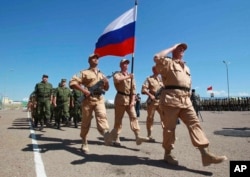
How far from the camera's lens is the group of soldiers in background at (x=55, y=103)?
1414 centimetres

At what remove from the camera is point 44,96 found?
554 inches

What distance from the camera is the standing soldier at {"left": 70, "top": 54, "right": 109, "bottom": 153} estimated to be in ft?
24.1

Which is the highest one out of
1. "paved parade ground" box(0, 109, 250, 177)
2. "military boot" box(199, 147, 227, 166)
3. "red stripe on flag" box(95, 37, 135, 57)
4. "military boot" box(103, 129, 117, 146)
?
"red stripe on flag" box(95, 37, 135, 57)

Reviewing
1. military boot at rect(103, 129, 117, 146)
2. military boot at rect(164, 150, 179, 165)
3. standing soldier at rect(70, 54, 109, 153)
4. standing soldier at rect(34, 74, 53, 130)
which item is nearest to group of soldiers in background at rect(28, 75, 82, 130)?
standing soldier at rect(34, 74, 53, 130)

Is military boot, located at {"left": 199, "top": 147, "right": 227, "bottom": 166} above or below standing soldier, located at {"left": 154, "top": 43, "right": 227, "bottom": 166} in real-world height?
below

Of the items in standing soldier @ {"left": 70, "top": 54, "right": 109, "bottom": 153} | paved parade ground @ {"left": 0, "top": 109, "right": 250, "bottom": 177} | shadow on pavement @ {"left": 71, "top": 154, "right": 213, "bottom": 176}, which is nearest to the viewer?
paved parade ground @ {"left": 0, "top": 109, "right": 250, "bottom": 177}

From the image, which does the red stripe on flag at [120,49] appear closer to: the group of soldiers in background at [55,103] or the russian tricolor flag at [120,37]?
the russian tricolor flag at [120,37]

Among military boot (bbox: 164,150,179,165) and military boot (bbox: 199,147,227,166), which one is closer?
military boot (bbox: 199,147,227,166)

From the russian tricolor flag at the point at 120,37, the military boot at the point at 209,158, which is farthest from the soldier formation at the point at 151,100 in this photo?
the russian tricolor flag at the point at 120,37

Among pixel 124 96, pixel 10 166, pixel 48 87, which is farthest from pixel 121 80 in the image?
pixel 48 87

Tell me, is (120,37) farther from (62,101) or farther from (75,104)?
(75,104)

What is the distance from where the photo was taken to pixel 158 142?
896 cm

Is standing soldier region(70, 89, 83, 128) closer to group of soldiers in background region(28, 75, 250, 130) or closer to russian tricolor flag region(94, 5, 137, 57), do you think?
group of soldiers in background region(28, 75, 250, 130)

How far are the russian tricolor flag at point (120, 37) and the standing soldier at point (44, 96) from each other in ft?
19.7
